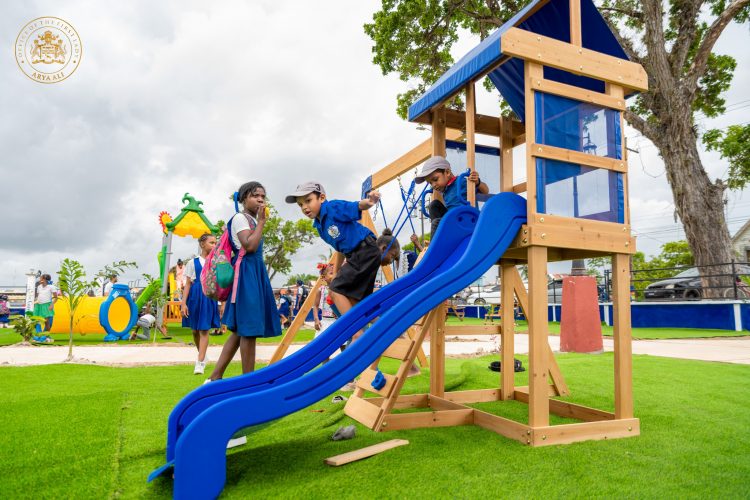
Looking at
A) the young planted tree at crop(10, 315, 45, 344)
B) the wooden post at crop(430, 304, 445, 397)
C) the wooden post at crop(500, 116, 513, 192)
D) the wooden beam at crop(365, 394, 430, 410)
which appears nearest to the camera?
the wooden post at crop(430, 304, 445, 397)

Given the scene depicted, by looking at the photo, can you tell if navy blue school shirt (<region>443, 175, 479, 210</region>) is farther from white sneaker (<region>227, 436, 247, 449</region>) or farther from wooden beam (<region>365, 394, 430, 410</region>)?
white sneaker (<region>227, 436, 247, 449</region>)

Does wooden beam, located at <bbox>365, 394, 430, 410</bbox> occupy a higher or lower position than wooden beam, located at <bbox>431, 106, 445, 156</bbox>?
lower

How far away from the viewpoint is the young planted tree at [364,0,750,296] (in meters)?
12.6

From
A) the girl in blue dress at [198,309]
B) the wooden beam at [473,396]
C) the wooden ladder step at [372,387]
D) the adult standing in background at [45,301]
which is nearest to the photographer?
the wooden ladder step at [372,387]

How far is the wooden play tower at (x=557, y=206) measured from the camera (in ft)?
9.82

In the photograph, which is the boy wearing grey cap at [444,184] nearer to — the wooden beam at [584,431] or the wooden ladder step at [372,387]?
the wooden ladder step at [372,387]

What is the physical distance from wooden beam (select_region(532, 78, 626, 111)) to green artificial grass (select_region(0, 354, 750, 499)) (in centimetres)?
225

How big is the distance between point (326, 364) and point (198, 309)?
431cm

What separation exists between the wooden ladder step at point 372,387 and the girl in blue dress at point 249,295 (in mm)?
773

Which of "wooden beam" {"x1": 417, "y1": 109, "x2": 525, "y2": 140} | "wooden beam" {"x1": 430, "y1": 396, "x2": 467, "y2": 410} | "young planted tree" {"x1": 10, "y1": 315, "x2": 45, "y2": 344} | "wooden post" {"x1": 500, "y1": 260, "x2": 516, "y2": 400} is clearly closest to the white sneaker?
"wooden beam" {"x1": 430, "y1": 396, "x2": 467, "y2": 410}

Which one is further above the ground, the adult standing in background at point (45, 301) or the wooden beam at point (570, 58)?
the wooden beam at point (570, 58)

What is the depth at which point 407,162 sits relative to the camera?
548cm

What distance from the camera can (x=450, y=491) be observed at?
6.91ft

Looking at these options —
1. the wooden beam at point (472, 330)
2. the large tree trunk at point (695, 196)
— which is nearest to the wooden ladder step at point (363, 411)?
the wooden beam at point (472, 330)
